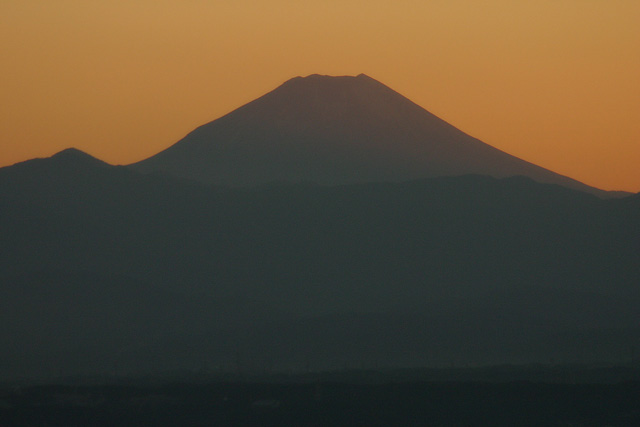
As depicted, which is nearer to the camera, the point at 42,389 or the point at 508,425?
the point at 508,425

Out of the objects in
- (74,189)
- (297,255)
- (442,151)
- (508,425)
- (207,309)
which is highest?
(442,151)

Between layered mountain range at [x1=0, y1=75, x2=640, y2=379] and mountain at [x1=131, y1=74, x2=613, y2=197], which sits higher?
mountain at [x1=131, y1=74, x2=613, y2=197]

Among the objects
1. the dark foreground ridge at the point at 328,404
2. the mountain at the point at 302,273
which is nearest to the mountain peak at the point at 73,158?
the mountain at the point at 302,273

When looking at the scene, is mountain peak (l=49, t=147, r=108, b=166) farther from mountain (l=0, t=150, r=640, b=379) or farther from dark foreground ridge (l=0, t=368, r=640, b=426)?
dark foreground ridge (l=0, t=368, r=640, b=426)

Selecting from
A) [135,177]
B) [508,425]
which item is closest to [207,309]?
[135,177]

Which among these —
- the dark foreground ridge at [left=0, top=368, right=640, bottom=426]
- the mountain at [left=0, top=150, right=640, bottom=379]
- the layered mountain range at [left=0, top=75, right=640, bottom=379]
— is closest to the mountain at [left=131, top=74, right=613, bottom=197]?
the layered mountain range at [left=0, top=75, right=640, bottom=379]

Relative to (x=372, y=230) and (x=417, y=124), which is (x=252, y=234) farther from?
(x=417, y=124)

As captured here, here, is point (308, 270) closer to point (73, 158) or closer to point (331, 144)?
point (73, 158)
